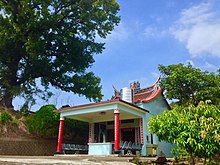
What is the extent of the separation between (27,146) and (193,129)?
1162cm

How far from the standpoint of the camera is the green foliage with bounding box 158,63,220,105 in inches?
637

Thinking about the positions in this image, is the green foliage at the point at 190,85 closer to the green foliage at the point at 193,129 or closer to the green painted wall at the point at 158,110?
the green painted wall at the point at 158,110

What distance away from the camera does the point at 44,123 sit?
15.1m

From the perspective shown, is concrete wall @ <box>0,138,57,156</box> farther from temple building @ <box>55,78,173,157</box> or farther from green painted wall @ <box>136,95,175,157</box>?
green painted wall @ <box>136,95,175,157</box>

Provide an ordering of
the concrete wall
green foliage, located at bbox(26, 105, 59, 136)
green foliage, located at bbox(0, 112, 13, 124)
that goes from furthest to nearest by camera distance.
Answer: green foliage, located at bbox(26, 105, 59, 136)
green foliage, located at bbox(0, 112, 13, 124)
the concrete wall

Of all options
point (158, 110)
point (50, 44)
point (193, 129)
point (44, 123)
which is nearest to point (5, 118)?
point (44, 123)

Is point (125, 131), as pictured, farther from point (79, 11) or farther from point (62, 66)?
point (79, 11)

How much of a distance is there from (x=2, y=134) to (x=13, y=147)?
1.08 m

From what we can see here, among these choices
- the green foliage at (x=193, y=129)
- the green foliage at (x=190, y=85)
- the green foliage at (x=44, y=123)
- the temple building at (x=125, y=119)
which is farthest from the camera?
the green foliage at (x=190, y=85)

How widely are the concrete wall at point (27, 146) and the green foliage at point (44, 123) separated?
0.73m

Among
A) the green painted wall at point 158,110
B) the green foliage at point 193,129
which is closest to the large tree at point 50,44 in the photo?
the green painted wall at point 158,110

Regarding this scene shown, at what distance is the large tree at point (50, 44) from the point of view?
16594mm

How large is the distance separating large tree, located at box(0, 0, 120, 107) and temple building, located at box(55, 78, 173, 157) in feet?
12.1

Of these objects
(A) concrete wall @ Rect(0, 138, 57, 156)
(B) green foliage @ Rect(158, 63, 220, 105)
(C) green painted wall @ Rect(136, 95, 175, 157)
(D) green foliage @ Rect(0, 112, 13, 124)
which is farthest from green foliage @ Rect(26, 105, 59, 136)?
(B) green foliage @ Rect(158, 63, 220, 105)
